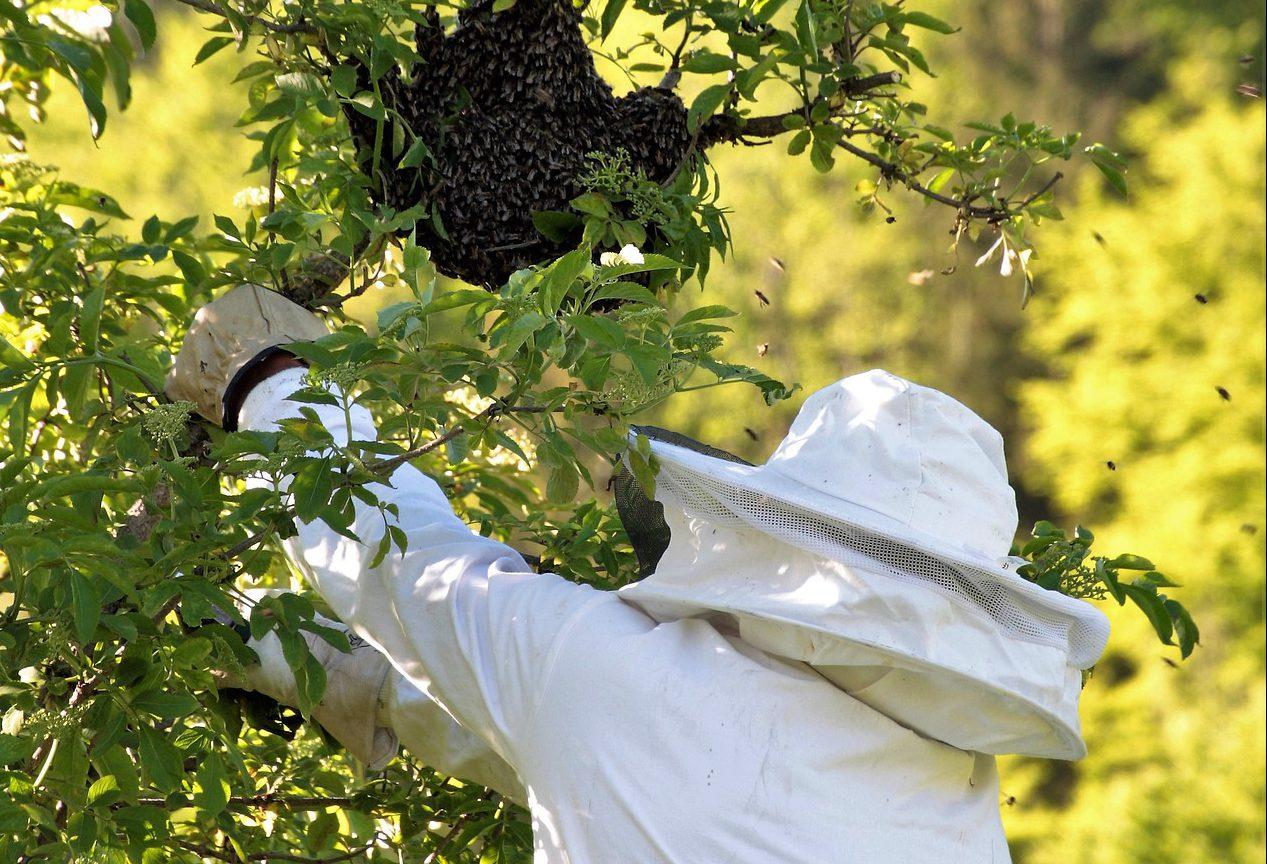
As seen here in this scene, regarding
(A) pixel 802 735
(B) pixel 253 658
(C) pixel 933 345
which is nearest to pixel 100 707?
(B) pixel 253 658

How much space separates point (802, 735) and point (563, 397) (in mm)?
392

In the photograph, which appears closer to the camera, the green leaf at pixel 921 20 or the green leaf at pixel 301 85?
the green leaf at pixel 301 85

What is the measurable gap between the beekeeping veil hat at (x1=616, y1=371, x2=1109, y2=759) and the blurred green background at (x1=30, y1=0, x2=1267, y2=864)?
96cm

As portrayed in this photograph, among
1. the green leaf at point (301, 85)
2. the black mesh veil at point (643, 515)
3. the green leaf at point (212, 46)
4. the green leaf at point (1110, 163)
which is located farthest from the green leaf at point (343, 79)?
the green leaf at point (1110, 163)

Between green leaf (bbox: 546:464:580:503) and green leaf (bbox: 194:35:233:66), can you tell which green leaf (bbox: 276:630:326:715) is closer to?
green leaf (bbox: 546:464:580:503)

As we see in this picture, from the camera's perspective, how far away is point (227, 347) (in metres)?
1.58

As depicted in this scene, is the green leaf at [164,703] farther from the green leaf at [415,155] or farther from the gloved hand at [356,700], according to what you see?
the green leaf at [415,155]

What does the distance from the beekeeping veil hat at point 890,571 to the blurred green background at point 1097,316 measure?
96 centimetres

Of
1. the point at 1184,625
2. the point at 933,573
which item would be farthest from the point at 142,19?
the point at 1184,625

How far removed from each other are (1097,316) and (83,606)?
10033mm

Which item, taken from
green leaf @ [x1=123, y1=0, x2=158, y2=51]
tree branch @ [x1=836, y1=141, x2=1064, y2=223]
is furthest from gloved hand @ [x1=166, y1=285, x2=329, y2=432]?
tree branch @ [x1=836, y1=141, x2=1064, y2=223]

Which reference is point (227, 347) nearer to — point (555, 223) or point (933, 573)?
point (555, 223)

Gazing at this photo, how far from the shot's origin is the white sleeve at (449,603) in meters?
1.33

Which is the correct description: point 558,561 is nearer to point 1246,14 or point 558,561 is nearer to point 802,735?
point 802,735
